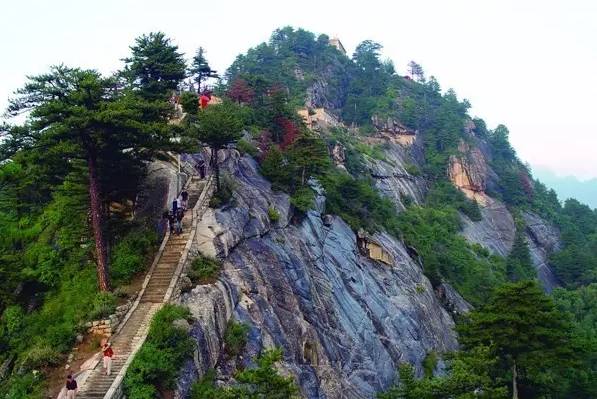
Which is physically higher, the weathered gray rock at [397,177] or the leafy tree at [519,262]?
the weathered gray rock at [397,177]

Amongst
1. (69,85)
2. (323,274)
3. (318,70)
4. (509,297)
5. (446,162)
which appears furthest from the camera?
(318,70)

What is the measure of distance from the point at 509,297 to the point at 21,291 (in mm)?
18088

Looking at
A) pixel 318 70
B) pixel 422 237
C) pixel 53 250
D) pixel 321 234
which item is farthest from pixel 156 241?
pixel 318 70

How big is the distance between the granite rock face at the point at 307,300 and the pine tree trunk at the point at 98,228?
9.61ft

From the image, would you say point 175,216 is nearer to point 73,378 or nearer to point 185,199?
point 185,199

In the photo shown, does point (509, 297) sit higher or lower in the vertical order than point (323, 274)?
higher

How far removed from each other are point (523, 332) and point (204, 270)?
38.3 ft

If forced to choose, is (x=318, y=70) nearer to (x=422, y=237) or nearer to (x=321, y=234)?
(x=422, y=237)

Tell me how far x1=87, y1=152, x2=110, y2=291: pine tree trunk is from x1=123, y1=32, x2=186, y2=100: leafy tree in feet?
31.1

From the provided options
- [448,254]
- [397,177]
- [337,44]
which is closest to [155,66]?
[448,254]

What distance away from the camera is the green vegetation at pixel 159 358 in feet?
50.8

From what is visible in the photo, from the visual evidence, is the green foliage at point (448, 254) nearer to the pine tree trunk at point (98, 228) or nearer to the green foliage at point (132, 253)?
the green foliage at point (132, 253)

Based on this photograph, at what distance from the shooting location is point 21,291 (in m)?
21.4

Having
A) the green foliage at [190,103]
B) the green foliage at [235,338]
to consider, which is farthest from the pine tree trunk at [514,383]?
the green foliage at [190,103]
